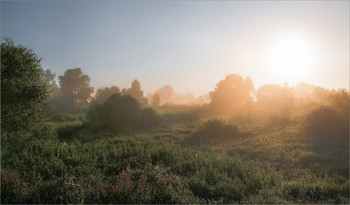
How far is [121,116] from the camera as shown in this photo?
35.7 m

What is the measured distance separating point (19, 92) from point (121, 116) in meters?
22.1

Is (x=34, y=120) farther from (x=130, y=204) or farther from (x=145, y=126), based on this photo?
(x=145, y=126)

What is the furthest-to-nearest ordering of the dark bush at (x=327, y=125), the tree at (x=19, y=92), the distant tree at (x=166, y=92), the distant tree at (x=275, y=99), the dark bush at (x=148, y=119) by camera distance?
1. the distant tree at (x=166, y=92)
2. the distant tree at (x=275, y=99)
3. the dark bush at (x=148, y=119)
4. the dark bush at (x=327, y=125)
5. the tree at (x=19, y=92)

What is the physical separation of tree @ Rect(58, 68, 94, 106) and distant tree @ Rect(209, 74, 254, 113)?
54295 millimetres

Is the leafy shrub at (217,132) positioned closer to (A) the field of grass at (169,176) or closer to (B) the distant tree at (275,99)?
(A) the field of grass at (169,176)

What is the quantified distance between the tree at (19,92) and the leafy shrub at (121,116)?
17.8 metres

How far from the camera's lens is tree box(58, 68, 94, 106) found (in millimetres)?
83125

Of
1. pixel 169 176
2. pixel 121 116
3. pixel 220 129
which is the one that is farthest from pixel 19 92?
pixel 220 129

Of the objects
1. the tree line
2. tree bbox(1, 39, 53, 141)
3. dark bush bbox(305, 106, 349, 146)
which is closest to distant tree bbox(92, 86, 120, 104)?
the tree line

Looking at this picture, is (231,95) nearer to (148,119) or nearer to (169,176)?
(148,119)

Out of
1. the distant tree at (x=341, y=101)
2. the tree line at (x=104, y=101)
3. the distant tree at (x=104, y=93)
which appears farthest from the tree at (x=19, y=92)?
the distant tree at (x=104, y=93)

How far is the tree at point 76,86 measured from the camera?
8312 cm

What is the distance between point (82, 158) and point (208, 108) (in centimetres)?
4863

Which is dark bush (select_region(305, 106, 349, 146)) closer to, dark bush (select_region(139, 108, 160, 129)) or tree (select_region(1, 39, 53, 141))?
dark bush (select_region(139, 108, 160, 129))
